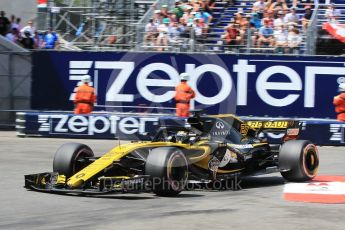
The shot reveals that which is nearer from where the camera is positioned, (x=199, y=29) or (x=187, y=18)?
(x=199, y=29)

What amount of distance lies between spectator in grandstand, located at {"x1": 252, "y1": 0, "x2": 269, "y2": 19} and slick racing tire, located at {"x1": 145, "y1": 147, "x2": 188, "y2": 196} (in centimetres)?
1221

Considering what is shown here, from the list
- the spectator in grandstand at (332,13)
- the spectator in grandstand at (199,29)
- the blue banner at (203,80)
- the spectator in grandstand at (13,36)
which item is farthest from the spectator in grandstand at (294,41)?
the spectator in grandstand at (13,36)

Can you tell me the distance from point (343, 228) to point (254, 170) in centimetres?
379

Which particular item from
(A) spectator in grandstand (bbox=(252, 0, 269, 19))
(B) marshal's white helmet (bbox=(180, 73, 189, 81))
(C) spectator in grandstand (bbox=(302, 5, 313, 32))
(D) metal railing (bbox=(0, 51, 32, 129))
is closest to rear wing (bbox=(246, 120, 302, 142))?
(B) marshal's white helmet (bbox=(180, 73, 189, 81))

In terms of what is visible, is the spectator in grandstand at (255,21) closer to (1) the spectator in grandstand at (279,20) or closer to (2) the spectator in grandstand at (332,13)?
(1) the spectator in grandstand at (279,20)

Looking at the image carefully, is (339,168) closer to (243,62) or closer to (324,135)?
(324,135)

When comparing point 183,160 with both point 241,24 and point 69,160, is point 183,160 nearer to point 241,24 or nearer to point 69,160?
point 69,160

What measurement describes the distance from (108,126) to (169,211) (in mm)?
10981

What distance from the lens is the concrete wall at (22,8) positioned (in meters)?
28.9

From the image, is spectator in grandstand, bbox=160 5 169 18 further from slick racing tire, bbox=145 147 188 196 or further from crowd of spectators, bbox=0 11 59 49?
slick racing tire, bbox=145 147 188 196

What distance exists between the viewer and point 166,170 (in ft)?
33.5

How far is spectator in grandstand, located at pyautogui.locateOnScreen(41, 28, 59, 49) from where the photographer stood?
2347 cm

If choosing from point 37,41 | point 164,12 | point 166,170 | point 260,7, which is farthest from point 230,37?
point 166,170

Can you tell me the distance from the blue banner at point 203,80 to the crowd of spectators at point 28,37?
4.15ft
